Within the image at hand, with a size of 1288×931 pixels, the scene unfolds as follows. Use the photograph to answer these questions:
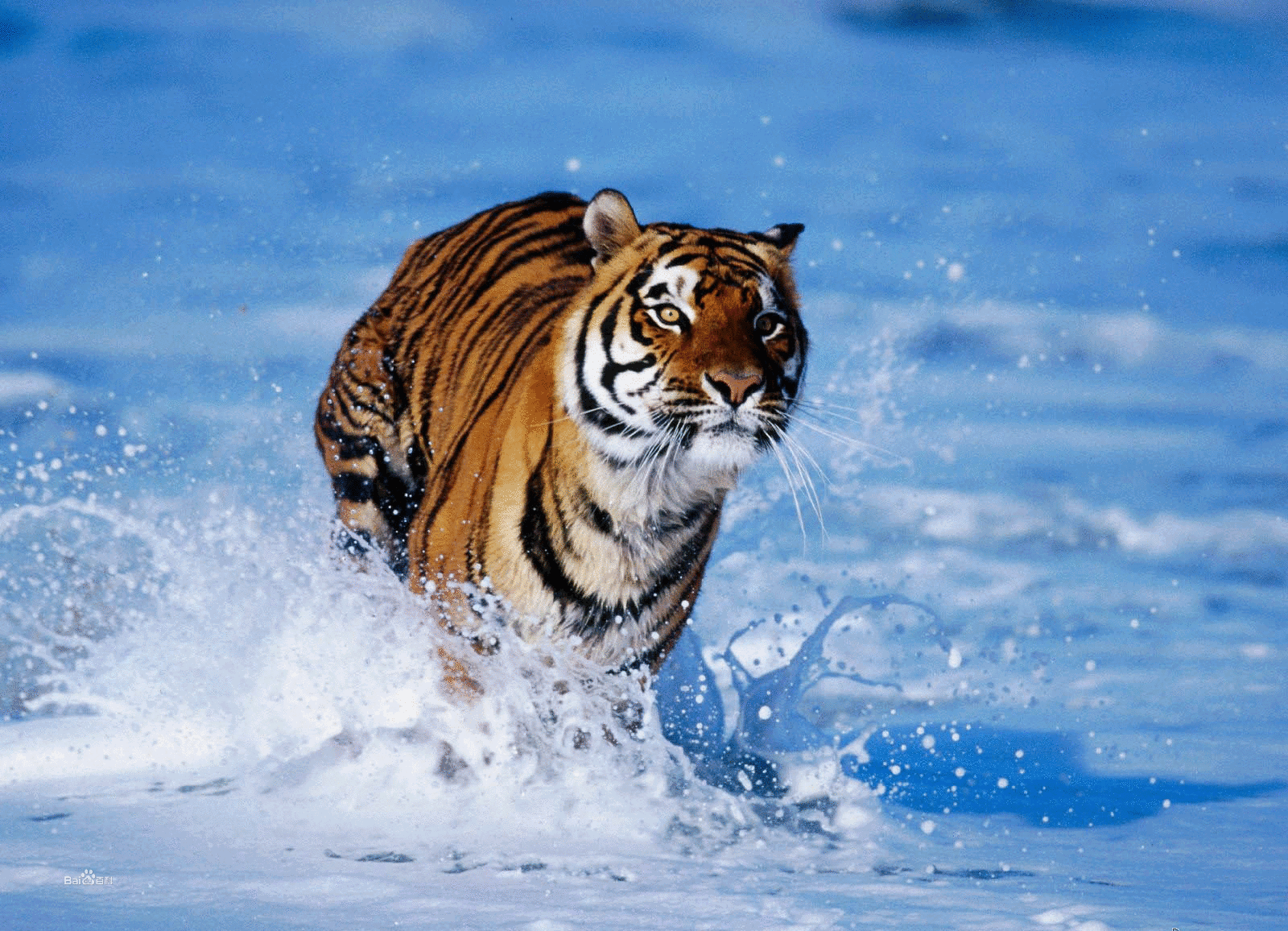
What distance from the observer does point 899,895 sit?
258 centimetres

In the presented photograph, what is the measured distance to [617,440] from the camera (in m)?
2.76

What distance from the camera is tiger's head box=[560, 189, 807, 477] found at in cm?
263

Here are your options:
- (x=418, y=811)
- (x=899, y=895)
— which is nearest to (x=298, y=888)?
(x=418, y=811)

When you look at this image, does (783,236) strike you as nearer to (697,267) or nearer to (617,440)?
(697,267)

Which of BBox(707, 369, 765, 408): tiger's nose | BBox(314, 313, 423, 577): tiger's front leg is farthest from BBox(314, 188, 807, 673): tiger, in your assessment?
BBox(314, 313, 423, 577): tiger's front leg

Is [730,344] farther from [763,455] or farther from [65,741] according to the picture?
[65,741]

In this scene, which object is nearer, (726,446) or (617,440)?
(726,446)

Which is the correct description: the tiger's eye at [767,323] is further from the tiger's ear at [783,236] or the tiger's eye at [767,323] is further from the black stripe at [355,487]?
the black stripe at [355,487]

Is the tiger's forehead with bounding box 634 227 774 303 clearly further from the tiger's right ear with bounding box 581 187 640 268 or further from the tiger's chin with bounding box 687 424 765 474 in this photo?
the tiger's chin with bounding box 687 424 765 474

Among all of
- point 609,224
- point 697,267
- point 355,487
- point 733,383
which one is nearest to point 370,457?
point 355,487

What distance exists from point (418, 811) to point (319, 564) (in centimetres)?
78

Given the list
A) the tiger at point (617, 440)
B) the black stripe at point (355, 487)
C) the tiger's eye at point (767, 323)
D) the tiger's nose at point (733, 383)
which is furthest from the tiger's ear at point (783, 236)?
the black stripe at point (355, 487)

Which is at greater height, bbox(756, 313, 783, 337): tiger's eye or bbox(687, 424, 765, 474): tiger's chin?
bbox(756, 313, 783, 337): tiger's eye

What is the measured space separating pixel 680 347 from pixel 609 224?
0.37 metres
